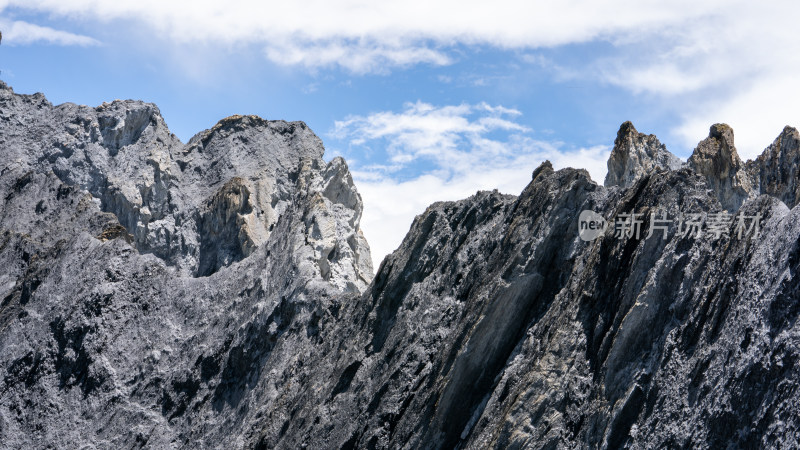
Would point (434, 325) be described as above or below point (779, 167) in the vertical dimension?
below

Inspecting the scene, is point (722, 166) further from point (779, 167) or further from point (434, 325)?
point (434, 325)

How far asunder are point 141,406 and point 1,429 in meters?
5.77

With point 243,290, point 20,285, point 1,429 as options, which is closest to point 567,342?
point 243,290

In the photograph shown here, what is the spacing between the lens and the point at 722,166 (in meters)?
43.2

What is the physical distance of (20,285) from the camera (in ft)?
148

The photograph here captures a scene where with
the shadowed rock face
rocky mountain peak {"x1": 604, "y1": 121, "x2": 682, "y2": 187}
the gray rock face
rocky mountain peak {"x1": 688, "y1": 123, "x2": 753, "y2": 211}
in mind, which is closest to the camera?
the shadowed rock face

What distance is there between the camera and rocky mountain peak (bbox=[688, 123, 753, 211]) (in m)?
42.5

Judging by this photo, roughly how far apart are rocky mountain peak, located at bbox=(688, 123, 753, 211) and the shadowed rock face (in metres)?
0.09

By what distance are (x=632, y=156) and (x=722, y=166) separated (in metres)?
4.31

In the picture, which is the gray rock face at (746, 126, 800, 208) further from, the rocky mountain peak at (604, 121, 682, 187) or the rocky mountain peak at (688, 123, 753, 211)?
the rocky mountain peak at (604, 121, 682, 187)

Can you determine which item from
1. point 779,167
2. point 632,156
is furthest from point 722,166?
point 632,156

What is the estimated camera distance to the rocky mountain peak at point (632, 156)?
46.0 meters

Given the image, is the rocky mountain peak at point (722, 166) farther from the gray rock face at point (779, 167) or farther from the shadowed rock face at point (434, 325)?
the gray rock face at point (779, 167)

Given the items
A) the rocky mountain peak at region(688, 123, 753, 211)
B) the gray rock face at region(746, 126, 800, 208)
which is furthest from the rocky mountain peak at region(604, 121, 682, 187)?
the gray rock face at region(746, 126, 800, 208)
